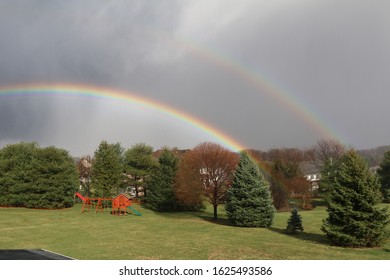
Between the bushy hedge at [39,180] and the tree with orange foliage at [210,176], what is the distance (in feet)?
61.7

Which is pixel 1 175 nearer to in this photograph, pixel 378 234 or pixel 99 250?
pixel 99 250

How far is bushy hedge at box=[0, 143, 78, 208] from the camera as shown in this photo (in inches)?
1740

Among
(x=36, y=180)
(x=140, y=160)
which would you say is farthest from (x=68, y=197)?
(x=140, y=160)

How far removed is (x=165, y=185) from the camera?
4497 centimetres

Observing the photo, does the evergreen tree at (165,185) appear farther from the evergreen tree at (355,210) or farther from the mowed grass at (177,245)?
the evergreen tree at (355,210)

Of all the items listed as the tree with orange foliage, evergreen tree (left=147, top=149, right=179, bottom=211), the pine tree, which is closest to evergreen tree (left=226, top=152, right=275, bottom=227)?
the tree with orange foliage

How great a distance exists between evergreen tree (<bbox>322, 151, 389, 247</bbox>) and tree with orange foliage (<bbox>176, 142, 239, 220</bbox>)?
15416 mm

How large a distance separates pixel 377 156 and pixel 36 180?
8852 cm

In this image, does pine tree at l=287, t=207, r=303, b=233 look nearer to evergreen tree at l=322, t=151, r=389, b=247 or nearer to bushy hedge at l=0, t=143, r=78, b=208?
evergreen tree at l=322, t=151, r=389, b=247

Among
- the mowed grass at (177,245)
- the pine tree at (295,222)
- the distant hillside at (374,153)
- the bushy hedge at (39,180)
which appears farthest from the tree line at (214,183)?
the distant hillside at (374,153)

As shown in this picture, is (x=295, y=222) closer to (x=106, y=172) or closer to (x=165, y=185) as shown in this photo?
(x=165, y=185)

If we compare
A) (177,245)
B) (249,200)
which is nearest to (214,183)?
(249,200)

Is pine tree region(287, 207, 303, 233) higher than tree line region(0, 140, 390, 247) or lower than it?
lower

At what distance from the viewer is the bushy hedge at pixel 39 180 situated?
1740 inches
